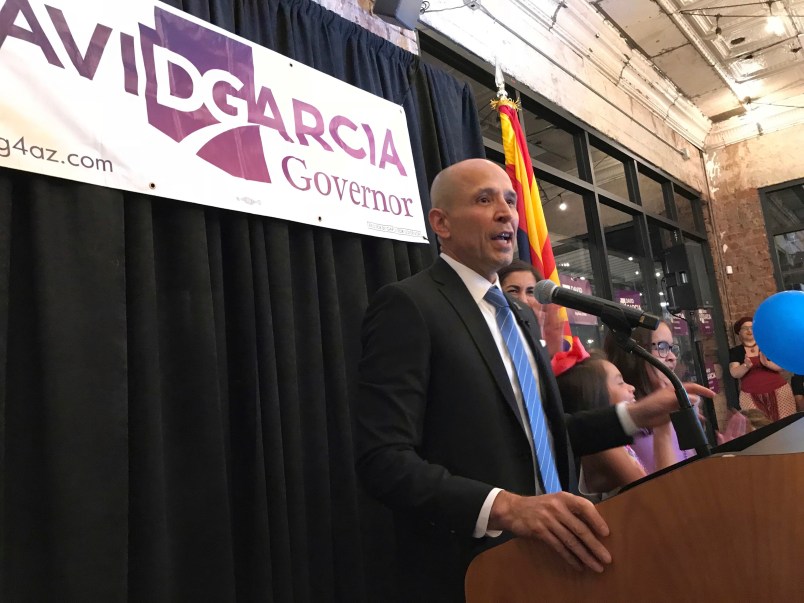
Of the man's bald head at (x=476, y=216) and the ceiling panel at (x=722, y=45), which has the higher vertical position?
the ceiling panel at (x=722, y=45)

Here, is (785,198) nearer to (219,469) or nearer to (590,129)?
(590,129)

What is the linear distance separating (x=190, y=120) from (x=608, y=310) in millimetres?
1265

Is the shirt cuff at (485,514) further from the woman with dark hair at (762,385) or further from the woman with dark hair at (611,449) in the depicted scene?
the woman with dark hair at (762,385)

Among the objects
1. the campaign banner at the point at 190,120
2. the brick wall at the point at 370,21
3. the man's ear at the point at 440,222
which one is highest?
the brick wall at the point at 370,21

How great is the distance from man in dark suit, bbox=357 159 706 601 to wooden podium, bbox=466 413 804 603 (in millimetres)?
115

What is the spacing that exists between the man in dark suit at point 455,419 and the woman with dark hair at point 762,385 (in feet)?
13.4

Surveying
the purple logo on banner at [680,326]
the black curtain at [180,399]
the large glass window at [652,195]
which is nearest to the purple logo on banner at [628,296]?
the purple logo on banner at [680,326]

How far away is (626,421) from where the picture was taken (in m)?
1.25

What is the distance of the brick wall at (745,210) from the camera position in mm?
6203

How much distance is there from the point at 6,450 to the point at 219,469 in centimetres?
47

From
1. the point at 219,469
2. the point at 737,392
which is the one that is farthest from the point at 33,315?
the point at 737,392

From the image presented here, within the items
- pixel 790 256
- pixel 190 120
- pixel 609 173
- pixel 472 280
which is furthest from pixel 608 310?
pixel 790 256

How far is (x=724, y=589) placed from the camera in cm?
61

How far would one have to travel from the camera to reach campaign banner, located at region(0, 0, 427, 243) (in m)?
1.36
